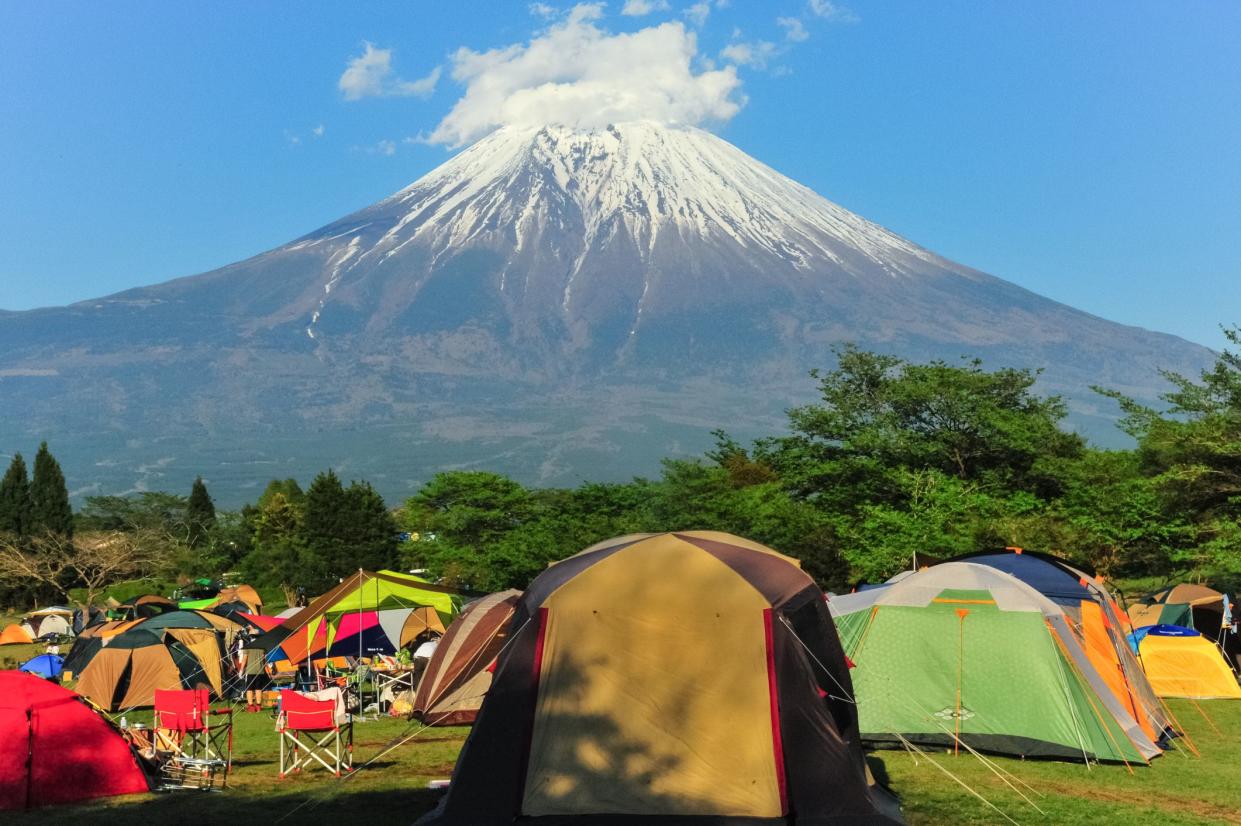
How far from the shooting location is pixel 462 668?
580 inches

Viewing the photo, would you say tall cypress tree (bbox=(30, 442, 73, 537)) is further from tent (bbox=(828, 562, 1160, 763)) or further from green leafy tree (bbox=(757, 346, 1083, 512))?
tent (bbox=(828, 562, 1160, 763))

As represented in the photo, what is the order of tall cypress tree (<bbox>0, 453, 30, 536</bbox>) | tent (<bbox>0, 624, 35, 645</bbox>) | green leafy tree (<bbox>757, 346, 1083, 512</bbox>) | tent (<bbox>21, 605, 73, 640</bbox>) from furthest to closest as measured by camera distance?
tall cypress tree (<bbox>0, 453, 30, 536</bbox>) → green leafy tree (<bbox>757, 346, 1083, 512</bbox>) → tent (<bbox>0, 624, 35, 645</bbox>) → tent (<bbox>21, 605, 73, 640</bbox>)

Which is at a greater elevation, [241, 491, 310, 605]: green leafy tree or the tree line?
the tree line

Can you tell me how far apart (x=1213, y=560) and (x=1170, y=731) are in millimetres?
12229

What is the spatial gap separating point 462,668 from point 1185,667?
9.35 m

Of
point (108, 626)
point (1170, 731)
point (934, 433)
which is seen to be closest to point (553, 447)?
point (934, 433)

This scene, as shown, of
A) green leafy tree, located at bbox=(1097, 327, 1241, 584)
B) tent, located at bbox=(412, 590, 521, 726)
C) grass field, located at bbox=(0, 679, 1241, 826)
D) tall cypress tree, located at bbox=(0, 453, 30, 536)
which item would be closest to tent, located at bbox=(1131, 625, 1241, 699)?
grass field, located at bbox=(0, 679, 1241, 826)

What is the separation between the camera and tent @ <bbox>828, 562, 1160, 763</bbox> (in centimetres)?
1077

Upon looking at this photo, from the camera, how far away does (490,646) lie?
14.8m

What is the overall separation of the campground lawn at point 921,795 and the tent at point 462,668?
2415 millimetres

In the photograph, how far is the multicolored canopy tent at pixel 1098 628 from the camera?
11430mm

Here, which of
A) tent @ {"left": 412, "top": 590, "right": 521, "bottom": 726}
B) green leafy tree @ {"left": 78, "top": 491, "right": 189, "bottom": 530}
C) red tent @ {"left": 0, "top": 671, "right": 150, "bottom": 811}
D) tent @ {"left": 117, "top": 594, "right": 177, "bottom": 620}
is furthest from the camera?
green leafy tree @ {"left": 78, "top": 491, "right": 189, "bottom": 530}

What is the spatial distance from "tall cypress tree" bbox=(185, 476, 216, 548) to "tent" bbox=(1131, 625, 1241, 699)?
58136 mm

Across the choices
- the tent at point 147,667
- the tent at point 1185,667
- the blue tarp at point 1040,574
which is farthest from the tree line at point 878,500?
the tent at point 147,667
